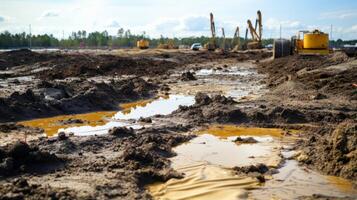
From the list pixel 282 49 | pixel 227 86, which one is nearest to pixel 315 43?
pixel 282 49

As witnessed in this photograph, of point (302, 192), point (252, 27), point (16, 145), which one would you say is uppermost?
point (252, 27)

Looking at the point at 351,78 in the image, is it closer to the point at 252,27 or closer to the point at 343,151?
the point at 343,151

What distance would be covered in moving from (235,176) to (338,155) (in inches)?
71.4

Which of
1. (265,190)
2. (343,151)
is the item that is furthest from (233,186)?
(343,151)

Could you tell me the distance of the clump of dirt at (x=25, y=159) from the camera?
7.23m

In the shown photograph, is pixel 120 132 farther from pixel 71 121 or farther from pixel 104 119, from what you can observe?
pixel 104 119

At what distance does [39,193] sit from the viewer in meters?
5.96

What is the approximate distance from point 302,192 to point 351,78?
12630 mm

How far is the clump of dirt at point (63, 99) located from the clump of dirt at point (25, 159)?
5541mm

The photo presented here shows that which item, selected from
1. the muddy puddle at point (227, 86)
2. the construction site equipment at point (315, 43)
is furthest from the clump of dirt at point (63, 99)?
the construction site equipment at point (315, 43)

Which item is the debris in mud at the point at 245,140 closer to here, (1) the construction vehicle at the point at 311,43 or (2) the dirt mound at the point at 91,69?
(2) the dirt mound at the point at 91,69

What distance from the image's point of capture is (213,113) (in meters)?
12.7

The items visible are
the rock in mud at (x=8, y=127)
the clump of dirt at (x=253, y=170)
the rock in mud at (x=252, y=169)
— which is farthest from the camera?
the rock in mud at (x=8, y=127)

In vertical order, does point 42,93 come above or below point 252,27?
below
